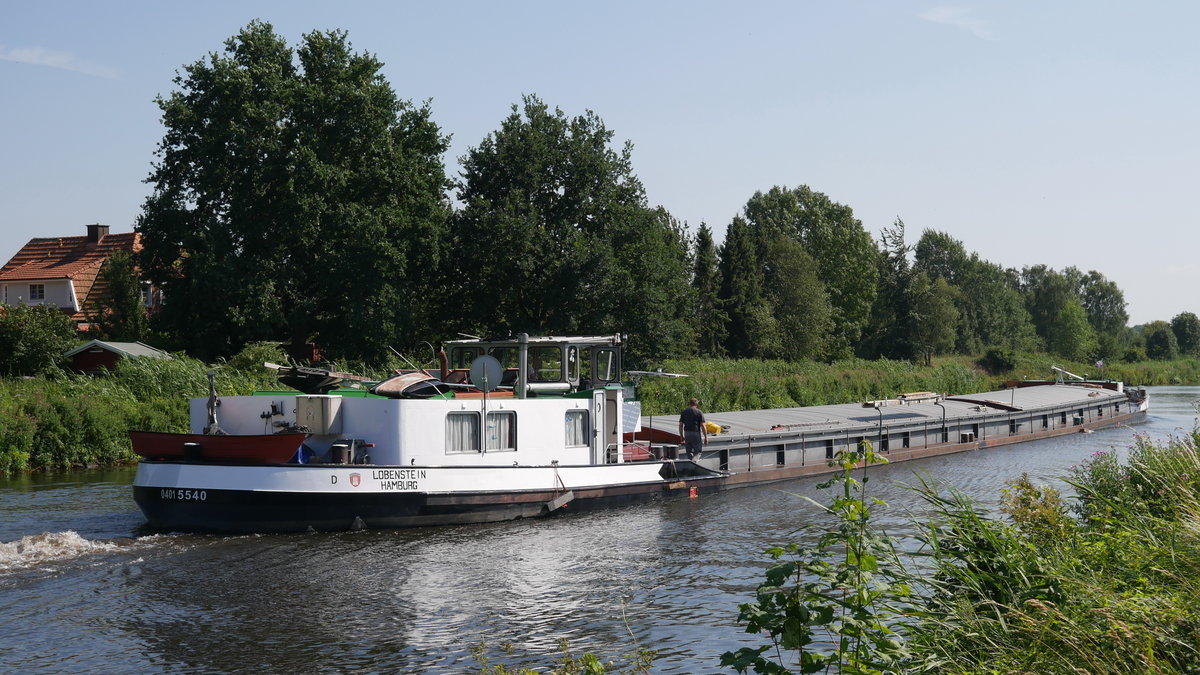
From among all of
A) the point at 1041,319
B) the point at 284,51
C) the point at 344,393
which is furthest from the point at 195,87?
the point at 1041,319

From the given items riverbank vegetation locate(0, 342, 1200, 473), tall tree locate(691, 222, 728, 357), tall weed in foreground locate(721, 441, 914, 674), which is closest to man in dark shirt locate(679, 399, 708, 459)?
riverbank vegetation locate(0, 342, 1200, 473)

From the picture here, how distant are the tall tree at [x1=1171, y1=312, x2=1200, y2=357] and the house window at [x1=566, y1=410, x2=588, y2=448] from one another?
9975 cm

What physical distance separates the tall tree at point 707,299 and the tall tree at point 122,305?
27.3 m

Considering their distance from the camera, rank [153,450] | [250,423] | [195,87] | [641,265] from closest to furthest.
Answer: [153,450] → [250,423] → [195,87] → [641,265]

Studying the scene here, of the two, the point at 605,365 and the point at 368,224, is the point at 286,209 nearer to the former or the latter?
the point at 368,224

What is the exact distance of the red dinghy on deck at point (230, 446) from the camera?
54.6 feet

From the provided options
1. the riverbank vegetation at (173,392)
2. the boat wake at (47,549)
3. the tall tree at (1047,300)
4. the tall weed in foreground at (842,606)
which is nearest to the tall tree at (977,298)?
the tall tree at (1047,300)

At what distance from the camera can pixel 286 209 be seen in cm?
3566

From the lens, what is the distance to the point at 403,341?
38.5 m

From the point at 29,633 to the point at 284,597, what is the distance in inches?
115

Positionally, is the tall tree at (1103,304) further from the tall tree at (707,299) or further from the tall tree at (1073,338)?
the tall tree at (707,299)

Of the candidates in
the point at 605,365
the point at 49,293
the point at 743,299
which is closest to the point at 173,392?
the point at 605,365

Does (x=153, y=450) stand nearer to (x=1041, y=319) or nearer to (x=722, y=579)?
(x=722, y=579)

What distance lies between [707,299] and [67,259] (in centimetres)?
3609
